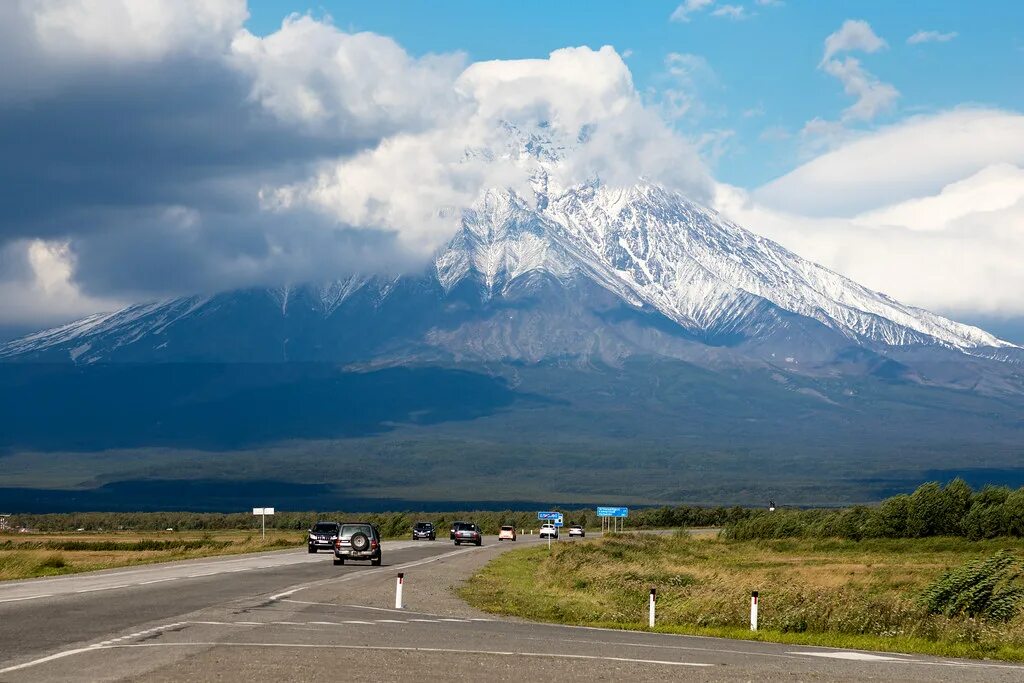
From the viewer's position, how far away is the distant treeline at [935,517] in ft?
256

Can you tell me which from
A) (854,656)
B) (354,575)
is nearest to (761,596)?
(854,656)

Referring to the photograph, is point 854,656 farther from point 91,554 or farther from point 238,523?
point 238,523

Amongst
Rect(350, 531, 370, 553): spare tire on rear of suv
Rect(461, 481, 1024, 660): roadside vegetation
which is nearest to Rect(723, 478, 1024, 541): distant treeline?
Rect(461, 481, 1024, 660): roadside vegetation

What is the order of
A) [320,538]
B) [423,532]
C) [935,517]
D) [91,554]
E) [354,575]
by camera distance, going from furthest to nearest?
[423,532]
[935,517]
[91,554]
[320,538]
[354,575]

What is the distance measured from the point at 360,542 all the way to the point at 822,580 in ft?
57.9

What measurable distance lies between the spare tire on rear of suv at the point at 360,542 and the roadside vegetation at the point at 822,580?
561 centimetres

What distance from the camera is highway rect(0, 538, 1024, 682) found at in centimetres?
1791

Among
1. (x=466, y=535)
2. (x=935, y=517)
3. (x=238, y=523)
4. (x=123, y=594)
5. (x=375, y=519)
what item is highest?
(x=935, y=517)

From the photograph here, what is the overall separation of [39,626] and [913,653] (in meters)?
15.0

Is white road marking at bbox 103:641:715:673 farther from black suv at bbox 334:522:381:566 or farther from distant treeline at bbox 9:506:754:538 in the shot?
distant treeline at bbox 9:506:754:538

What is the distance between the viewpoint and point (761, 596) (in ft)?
107

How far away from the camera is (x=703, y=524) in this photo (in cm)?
14225

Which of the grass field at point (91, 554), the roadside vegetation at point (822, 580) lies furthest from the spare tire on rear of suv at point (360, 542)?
the grass field at point (91, 554)

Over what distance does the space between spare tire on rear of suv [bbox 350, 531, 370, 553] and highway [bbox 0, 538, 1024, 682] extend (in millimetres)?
18295
